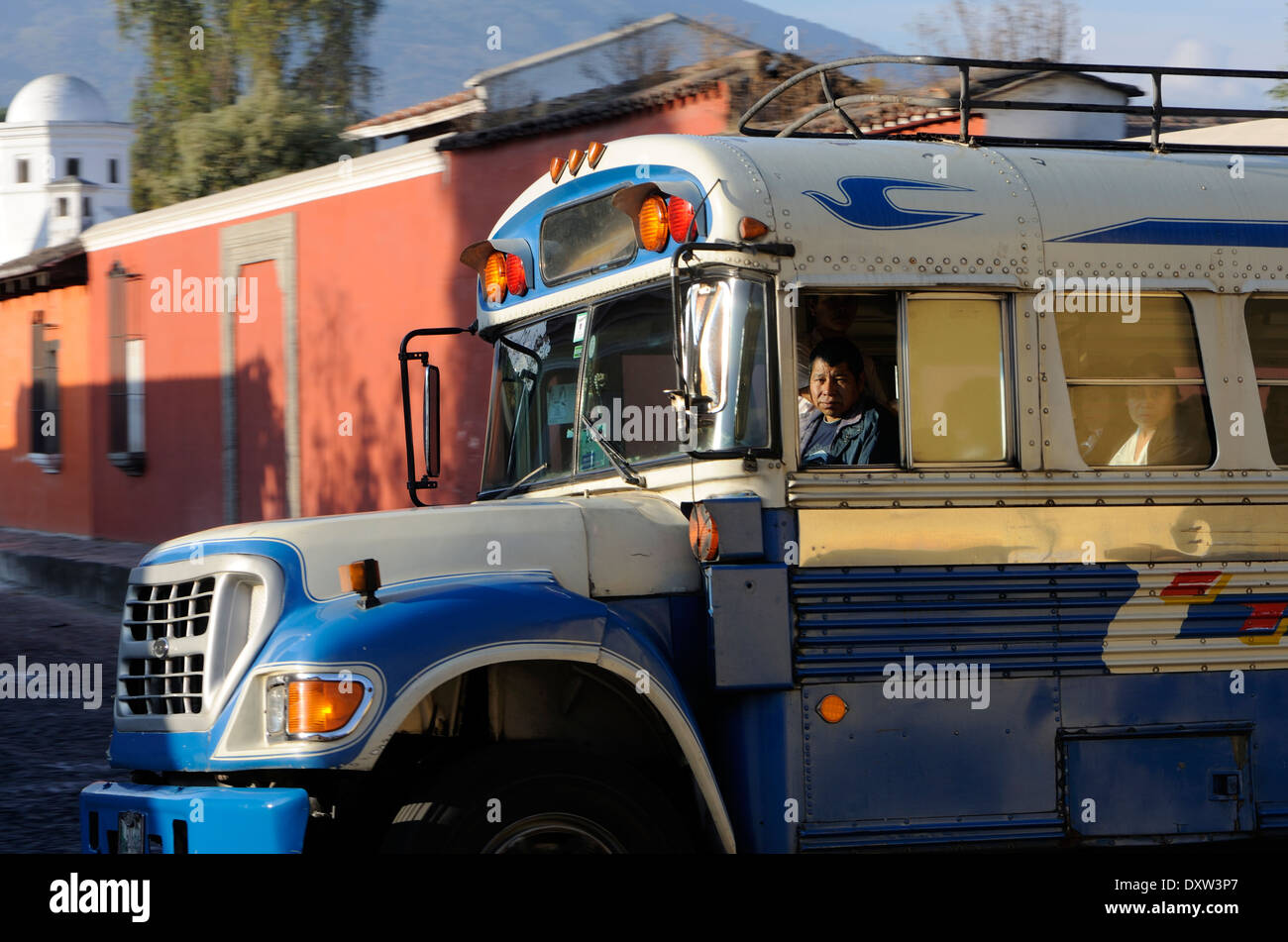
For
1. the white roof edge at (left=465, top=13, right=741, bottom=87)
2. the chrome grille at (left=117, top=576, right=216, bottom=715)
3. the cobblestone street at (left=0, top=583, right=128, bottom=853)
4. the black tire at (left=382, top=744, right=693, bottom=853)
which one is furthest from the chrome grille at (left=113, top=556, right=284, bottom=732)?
the white roof edge at (left=465, top=13, right=741, bottom=87)

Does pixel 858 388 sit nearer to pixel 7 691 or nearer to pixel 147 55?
pixel 7 691

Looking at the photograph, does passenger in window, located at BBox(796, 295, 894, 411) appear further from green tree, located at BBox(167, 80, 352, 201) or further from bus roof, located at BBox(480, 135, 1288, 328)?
green tree, located at BBox(167, 80, 352, 201)

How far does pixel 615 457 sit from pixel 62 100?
64572 millimetres

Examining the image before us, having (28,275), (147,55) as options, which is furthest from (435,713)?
(147,55)

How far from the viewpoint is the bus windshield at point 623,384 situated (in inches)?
187

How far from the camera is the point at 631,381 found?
523 centimetres

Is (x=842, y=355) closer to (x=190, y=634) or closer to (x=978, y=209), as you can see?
(x=978, y=209)

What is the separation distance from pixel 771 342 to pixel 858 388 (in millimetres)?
377

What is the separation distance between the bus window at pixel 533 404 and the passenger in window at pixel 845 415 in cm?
96

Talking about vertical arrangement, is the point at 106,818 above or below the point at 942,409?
below

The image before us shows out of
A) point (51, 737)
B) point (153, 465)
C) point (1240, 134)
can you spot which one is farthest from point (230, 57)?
point (51, 737)

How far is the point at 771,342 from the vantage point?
476 centimetres

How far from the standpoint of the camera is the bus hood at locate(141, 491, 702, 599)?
4.55 meters
